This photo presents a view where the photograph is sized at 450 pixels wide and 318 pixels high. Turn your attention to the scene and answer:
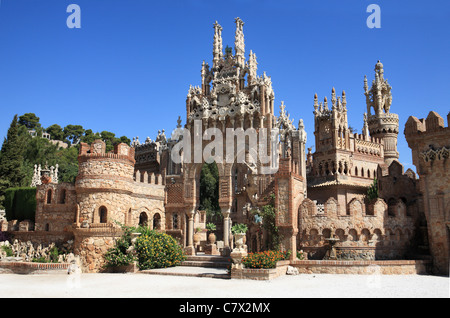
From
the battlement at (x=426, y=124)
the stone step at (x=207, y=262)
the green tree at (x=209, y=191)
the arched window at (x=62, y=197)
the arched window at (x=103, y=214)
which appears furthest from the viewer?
the green tree at (x=209, y=191)

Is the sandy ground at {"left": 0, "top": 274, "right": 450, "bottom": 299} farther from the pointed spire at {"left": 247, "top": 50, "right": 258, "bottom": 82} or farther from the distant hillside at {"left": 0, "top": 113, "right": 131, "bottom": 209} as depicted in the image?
the pointed spire at {"left": 247, "top": 50, "right": 258, "bottom": 82}

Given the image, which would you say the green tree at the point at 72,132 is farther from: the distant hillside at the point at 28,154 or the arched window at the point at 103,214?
the arched window at the point at 103,214

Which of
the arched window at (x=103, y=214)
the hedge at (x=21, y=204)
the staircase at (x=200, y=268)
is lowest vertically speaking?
the staircase at (x=200, y=268)

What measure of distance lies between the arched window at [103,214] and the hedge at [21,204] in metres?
7.61

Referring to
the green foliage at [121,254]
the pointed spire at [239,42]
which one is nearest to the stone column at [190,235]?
the green foliage at [121,254]

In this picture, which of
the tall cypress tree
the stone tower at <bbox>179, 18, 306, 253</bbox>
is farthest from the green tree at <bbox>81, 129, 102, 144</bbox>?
the stone tower at <bbox>179, 18, 306, 253</bbox>

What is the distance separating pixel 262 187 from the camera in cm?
2638

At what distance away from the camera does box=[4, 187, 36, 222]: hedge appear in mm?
27828

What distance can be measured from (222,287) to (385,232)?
10.0 m

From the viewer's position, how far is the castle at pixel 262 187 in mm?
19547

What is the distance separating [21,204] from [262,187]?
55.0 ft

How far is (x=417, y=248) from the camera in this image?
67.4 feet

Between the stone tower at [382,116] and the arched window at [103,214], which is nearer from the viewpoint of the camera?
the arched window at [103,214]
